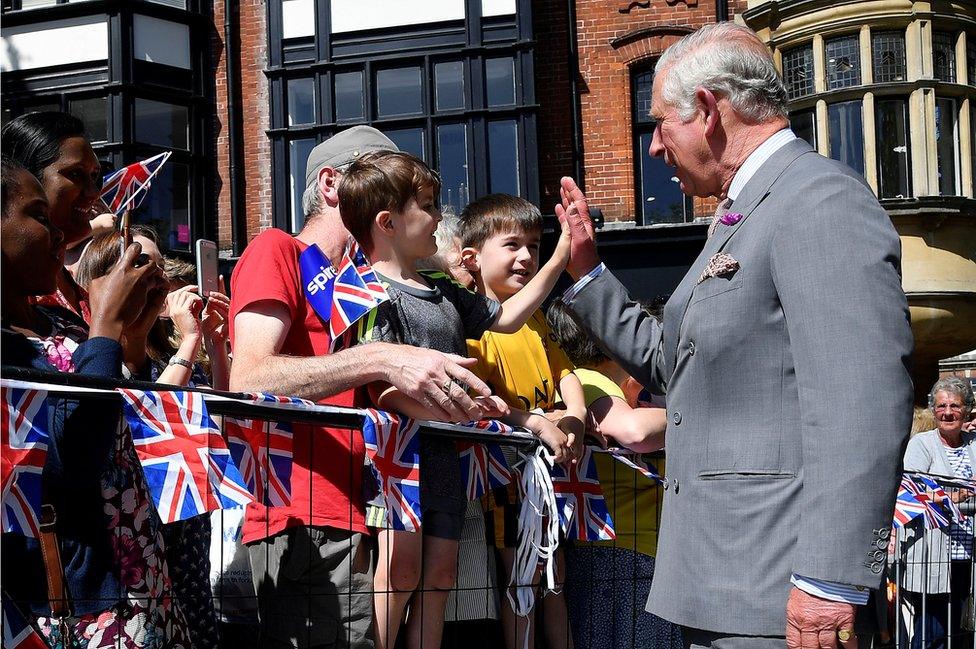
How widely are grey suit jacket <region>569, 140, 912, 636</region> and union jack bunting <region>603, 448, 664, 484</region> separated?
1.67m

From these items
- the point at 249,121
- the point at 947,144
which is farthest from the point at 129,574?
the point at 947,144

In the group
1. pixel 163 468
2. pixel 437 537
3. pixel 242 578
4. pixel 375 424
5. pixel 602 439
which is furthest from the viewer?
pixel 602 439

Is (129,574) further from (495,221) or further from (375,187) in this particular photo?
(495,221)

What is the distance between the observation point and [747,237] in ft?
8.59

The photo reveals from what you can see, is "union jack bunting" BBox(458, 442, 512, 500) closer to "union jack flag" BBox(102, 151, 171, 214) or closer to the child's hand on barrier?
the child's hand on barrier

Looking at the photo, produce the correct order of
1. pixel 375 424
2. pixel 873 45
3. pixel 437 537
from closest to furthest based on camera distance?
pixel 375 424
pixel 437 537
pixel 873 45

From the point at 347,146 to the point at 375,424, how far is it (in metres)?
1.23

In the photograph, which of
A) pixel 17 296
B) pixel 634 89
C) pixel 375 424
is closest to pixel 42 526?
pixel 17 296

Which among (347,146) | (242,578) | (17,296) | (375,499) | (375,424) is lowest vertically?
(242,578)

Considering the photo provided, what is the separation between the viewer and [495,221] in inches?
188

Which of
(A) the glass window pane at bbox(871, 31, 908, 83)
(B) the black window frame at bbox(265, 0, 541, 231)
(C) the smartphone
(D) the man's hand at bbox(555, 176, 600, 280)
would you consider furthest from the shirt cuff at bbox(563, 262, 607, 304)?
(A) the glass window pane at bbox(871, 31, 908, 83)

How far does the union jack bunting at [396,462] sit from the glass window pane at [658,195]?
13976mm

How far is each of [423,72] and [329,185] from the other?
13782 millimetres

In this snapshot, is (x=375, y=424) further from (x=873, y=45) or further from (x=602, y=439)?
(x=873, y=45)
